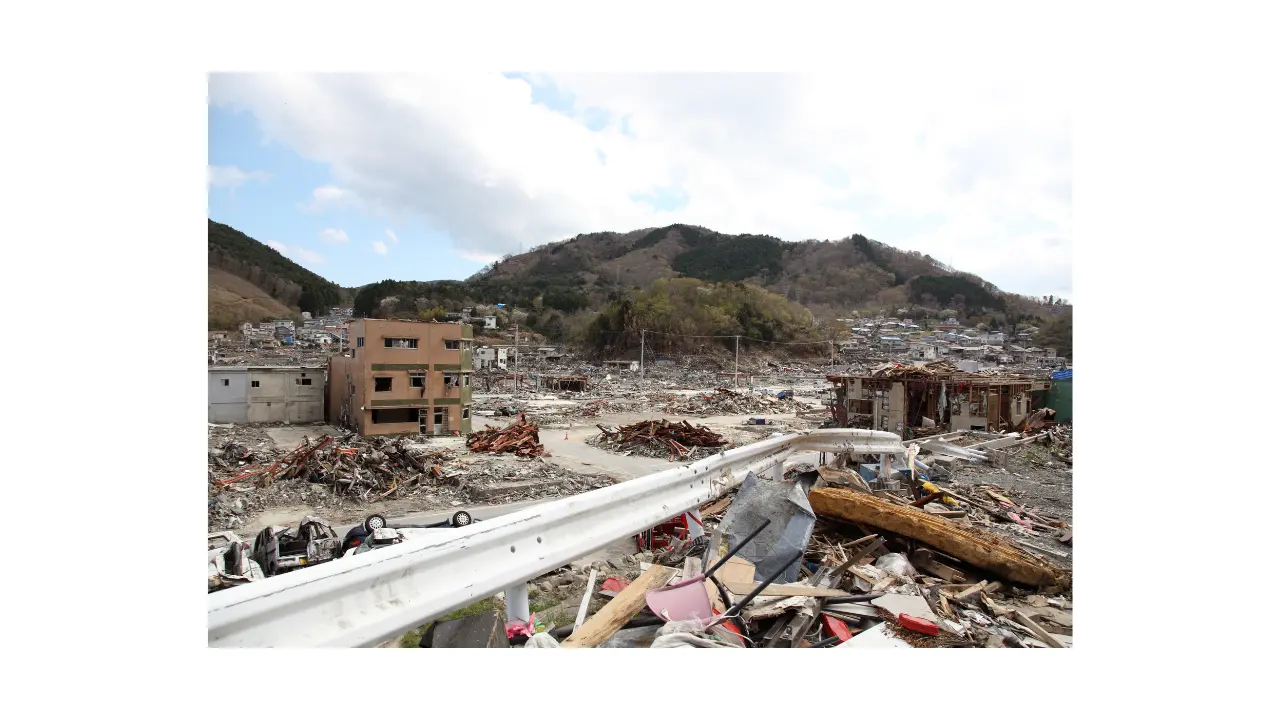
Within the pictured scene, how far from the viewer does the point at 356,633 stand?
59.4 inches

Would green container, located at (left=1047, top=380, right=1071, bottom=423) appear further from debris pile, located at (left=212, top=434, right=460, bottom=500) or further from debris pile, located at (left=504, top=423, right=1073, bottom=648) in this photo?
debris pile, located at (left=212, top=434, right=460, bottom=500)

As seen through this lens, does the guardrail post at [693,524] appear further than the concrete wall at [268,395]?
No

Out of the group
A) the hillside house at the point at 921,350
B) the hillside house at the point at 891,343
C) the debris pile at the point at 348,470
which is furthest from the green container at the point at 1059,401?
the hillside house at the point at 891,343

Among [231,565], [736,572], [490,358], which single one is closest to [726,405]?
[231,565]

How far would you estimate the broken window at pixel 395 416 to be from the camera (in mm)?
19312

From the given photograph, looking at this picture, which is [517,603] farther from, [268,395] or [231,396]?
[231,396]

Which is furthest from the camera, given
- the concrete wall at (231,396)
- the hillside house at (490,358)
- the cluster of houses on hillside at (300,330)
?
the hillside house at (490,358)

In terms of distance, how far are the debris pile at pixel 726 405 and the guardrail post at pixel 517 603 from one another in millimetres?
26851

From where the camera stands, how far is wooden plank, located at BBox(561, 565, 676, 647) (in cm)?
182

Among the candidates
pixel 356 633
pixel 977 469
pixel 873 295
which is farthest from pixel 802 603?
pixel 873 295

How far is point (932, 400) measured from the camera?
17.4 metres

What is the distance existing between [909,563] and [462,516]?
3.54 metres

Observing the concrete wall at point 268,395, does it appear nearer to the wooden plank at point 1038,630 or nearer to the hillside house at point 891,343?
the wooden plank at point 1038,630

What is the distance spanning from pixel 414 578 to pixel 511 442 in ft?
52.6
